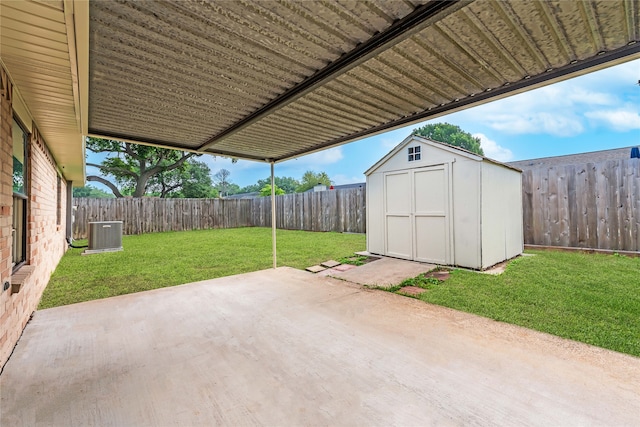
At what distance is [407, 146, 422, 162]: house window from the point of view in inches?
216

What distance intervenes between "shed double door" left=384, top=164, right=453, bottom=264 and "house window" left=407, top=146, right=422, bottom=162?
243mm

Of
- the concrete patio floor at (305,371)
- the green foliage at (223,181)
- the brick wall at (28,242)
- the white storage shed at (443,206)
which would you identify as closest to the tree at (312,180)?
the green foliage at (223,181)

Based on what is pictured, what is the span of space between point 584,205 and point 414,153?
12.9 feet

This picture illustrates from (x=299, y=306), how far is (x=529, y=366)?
7.03 ft

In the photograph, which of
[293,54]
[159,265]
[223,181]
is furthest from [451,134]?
[223,181]

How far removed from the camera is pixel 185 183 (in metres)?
23.6

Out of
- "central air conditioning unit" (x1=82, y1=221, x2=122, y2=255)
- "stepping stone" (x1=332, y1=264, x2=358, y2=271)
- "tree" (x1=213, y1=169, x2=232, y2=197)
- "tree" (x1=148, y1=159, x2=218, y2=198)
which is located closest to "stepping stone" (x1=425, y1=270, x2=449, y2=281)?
"stepping stone" (x1=332, y1=264, x2=358, y2=271)

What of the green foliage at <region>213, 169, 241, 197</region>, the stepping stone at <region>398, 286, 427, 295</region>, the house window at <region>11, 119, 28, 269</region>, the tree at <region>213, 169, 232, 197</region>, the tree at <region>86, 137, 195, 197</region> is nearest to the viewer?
the house window at <region>11, 119, 28, 269</region>

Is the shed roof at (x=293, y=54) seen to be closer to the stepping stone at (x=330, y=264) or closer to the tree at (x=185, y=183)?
the stepping stone at (x=330, y=264)

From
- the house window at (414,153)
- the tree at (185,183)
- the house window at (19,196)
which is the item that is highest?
the tree at (185,183)

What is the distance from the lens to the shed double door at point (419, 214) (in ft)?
16.8

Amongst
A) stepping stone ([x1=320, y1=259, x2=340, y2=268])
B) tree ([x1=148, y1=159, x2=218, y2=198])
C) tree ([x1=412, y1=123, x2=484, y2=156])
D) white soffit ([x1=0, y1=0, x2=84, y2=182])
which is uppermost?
tree ([x1=412, y1=123, x2=484, y2=156])

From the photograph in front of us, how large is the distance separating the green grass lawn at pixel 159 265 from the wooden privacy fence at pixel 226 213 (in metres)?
3.07

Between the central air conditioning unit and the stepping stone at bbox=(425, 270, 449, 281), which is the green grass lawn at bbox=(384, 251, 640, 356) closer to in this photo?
the stepping stone at bbox=(425, 270, 449, 281)
